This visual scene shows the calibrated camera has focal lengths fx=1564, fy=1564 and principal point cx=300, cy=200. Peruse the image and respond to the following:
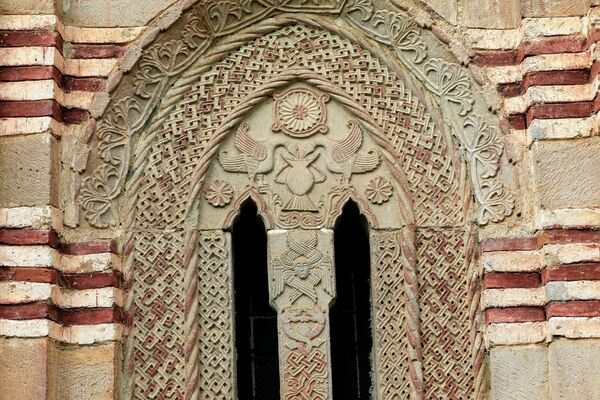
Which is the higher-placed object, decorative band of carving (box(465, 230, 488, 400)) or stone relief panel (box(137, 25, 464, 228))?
stone relief panel (box(137, 25, 464, 228))

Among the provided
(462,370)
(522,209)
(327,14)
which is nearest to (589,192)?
(522,209)

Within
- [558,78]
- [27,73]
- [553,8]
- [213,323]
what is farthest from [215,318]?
[553,8]

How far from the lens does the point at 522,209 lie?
10.0 m

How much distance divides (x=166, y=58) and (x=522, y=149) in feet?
7.95

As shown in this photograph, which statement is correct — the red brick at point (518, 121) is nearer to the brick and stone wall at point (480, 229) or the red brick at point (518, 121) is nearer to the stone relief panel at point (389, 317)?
the brick and stone wall at point (480, 229)

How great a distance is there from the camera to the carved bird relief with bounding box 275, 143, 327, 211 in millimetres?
10172

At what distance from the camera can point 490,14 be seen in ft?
34.3

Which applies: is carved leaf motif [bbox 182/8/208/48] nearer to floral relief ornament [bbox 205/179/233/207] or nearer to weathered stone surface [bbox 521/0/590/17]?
floral relief ornament [bbox 205/179/233/207]

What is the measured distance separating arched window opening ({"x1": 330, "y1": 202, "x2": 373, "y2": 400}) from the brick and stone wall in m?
0.85

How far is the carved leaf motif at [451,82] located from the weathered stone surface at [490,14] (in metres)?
0.32

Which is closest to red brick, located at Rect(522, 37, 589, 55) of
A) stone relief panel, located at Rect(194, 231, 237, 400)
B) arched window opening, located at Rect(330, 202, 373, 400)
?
arched window opening, located at Rect(330, 202, 373, 400)

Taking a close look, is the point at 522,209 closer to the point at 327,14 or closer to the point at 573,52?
the point at 573,52

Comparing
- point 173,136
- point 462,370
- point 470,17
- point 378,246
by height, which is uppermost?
point 470,17

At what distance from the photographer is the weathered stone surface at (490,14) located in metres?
10.4
